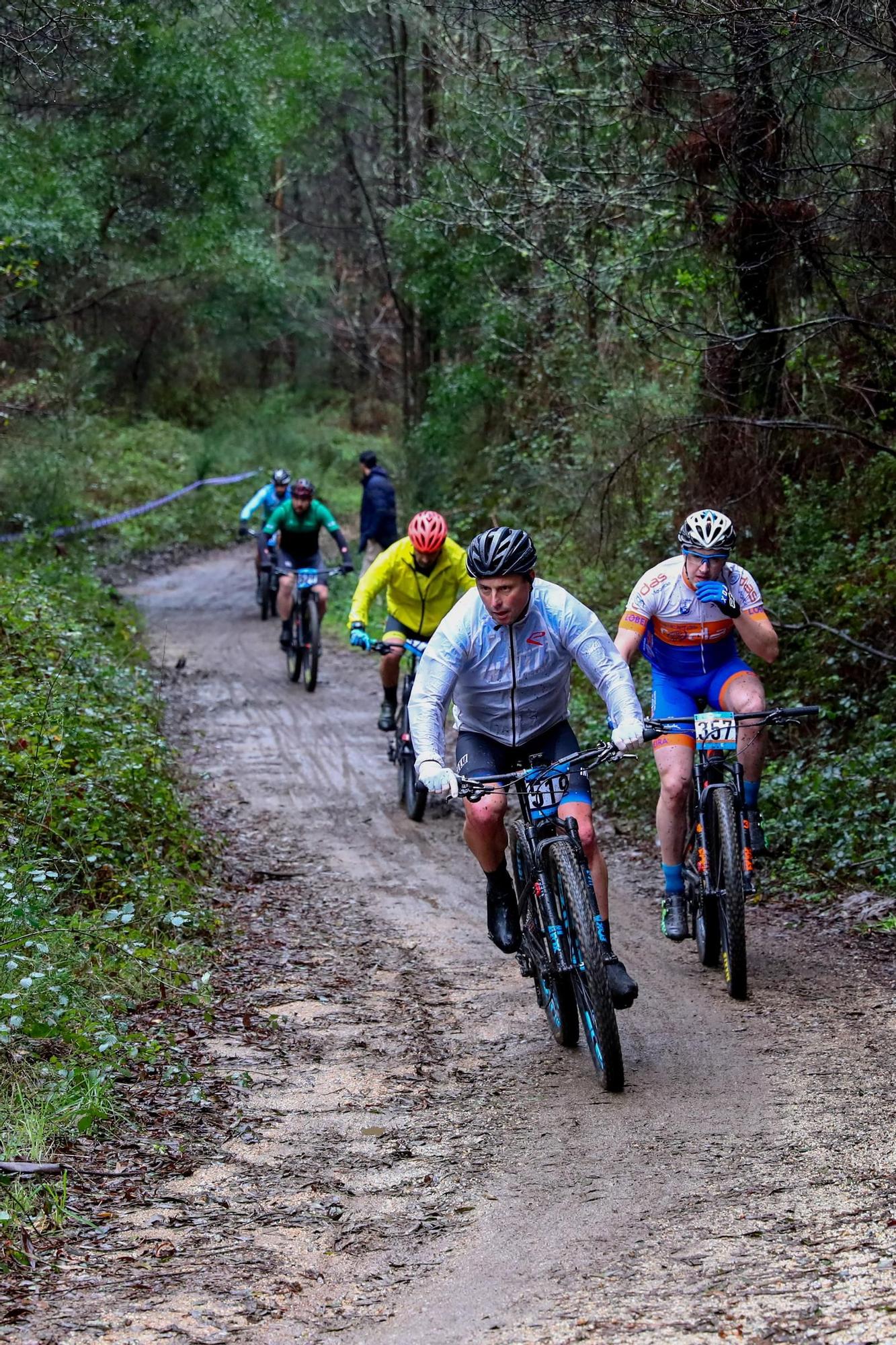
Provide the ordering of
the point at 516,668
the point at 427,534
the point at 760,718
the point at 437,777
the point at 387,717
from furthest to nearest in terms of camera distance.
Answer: the point at 387,717 → the point at 427,534 → the point at 760,718 → the point at 516,668 → the point at 437,777

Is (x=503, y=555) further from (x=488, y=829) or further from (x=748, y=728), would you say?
(x=748, y=728)

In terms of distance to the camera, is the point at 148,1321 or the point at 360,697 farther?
the point at 360,697

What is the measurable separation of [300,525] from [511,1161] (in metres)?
11.6

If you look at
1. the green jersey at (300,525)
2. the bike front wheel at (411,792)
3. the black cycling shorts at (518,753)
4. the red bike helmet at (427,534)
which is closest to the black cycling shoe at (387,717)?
the bike front wheel at (411,792)

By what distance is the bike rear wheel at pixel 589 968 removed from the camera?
17.1ft

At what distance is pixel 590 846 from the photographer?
5.82 metres

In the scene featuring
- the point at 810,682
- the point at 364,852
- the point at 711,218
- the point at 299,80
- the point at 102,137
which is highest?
the point at 299,80

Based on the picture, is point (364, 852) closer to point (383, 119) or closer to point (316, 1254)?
point (316, 1254)

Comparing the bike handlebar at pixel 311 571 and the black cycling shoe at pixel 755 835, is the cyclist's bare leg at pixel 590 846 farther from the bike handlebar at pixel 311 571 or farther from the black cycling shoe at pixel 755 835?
the bike handlebar at pixel 311 571

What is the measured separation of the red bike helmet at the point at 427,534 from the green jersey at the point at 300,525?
5610mm

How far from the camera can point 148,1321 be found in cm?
370

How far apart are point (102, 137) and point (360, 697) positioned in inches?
416

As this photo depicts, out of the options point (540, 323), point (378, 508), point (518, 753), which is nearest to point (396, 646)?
point (518, 753)

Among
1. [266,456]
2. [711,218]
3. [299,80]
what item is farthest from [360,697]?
[266,456]
